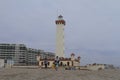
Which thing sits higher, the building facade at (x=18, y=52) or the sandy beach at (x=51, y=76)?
the building facade at (x=18, y=52)

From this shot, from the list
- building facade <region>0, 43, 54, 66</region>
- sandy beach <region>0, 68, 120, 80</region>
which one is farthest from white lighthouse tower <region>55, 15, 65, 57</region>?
building facade <region>0, 43, 54, 66</region>

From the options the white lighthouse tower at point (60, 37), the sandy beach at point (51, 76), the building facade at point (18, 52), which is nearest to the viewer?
the sandy beach at point (51, 76)

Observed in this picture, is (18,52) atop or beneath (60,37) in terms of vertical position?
atop

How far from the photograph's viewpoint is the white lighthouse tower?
65188 millimetres

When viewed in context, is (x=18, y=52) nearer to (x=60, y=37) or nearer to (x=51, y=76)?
(x=60, y=37)

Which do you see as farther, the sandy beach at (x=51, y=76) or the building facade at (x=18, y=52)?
the building facade at (x=18, y=52)

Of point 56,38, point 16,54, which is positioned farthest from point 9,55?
point 56,38

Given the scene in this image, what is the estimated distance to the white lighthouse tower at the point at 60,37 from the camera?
6519cm

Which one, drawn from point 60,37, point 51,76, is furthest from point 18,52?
point 51,76

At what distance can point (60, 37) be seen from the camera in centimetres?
6631

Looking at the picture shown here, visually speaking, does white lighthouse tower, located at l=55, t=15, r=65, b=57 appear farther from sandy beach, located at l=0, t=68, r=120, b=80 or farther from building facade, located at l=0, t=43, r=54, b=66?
building facade, located at l=0, t=43, r=54, b=66

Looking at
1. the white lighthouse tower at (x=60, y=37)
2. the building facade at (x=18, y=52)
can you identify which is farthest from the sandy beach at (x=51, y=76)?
the building facade at (x=18, y=52)

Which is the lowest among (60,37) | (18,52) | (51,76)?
(51,76)

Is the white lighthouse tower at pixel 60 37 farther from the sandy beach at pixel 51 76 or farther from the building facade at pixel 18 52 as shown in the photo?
the building facade at pixel 18 52
